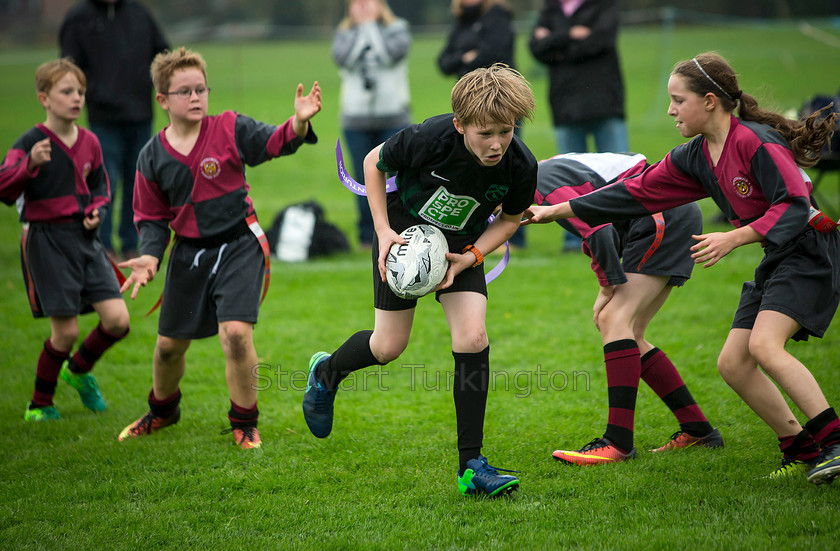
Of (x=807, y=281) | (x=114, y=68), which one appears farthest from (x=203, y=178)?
Result: (x=114, y=68)

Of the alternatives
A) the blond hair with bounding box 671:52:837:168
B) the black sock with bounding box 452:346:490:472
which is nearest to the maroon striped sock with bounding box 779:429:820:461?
the blond hair with bounding box 671:52:837:168

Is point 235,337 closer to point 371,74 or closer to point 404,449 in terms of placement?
point 404,449

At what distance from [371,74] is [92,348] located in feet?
14.9

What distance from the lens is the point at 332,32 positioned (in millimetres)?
17422

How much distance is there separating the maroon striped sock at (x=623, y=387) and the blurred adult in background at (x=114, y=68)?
560 cm

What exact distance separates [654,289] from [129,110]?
5.85 m

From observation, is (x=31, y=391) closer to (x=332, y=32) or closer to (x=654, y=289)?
(x=654, y=289)

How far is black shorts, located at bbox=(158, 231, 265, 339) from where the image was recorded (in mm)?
4086

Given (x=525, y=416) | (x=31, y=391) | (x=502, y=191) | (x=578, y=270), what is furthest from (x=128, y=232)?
(x=502, y=191)

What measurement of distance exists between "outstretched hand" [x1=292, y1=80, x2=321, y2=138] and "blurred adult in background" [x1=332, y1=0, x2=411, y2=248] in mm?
4301

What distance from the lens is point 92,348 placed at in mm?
4762

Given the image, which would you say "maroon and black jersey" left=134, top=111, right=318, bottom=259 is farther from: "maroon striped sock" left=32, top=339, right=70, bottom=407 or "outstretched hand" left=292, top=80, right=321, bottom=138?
"maroon striped sock" left=32, top=339, right=70, bottom=407

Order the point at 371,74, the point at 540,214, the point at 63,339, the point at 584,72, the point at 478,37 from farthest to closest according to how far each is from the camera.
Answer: the point at 371,74, the point at 478,37, the point at 584,72, the point at 63,339, the point at 540,214

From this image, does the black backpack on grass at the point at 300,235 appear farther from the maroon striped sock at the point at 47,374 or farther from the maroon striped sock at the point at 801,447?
the maroon striped sock at the point at 801,447
